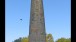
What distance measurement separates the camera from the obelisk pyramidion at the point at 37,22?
94.4 inches

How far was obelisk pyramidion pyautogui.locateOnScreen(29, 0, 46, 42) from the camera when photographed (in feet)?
7.87

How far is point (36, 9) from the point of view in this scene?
2584mm

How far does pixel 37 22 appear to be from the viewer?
101 inches

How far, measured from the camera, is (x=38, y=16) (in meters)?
2.59
